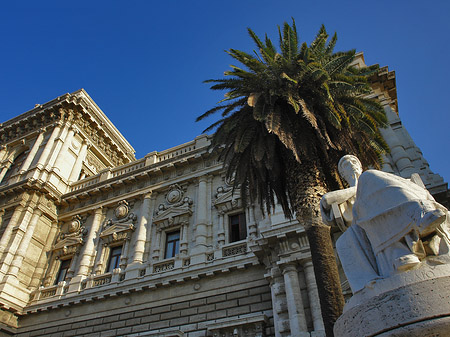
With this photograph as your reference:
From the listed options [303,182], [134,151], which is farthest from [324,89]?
[134,151]

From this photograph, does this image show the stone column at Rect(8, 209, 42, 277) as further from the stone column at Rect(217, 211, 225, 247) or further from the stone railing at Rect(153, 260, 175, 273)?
the stone column at Rect(217, 211, 225, 247)

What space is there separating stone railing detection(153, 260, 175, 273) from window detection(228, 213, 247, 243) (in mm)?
2783

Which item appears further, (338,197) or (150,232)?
(150,232)

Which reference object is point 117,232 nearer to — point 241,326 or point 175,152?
point 175,152

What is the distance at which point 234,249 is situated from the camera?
13.9 metres

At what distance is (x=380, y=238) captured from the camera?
3.24 m

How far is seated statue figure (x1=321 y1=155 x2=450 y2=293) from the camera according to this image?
9.75 ft

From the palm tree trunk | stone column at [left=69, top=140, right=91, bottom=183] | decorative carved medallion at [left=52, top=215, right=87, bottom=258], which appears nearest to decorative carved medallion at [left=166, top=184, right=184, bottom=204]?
decorative carved medallion at [left=52, top=215, right=87, bottom=258]

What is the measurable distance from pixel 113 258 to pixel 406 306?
1634 cm

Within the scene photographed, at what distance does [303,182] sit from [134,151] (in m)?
25.8

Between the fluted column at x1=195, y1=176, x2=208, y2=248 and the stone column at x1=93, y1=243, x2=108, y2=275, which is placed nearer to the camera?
the fluted column at x1=195, y1=176, x2=208, y2=248

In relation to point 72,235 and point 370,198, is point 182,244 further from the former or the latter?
point 370,198

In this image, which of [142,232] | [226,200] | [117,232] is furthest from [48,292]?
[226,200]

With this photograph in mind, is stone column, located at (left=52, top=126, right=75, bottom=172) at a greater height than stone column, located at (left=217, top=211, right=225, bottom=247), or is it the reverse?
stone column, located at (left=52, top=126, right=75, bottom=172)
